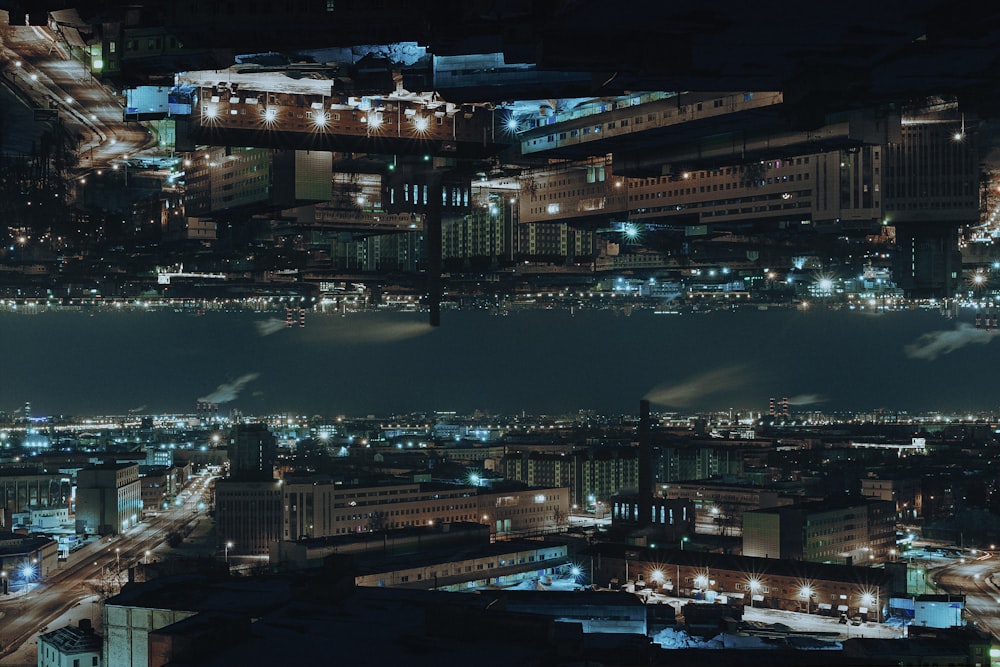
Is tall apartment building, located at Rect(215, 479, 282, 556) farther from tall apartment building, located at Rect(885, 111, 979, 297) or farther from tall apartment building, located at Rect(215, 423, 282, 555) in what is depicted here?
tall apartment building, located at Rect(885, 111, 979, 297)

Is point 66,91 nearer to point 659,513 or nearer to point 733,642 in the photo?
point 733,642

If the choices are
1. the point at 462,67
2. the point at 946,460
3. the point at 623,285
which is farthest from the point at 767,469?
the point at 462,67

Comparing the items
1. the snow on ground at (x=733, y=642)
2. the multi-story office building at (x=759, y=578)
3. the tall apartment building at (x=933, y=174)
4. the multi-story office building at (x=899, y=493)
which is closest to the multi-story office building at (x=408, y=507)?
the multi-story office building at (x=899, y=493)

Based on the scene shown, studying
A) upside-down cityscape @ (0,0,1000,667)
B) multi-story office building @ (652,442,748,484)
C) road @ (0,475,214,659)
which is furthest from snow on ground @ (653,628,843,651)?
multi-story office building @ (652,442,748,484)

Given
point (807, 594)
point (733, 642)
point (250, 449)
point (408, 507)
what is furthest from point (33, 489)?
point (733, 642)

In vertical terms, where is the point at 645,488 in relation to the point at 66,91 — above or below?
below

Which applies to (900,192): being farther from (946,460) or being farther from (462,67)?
(946,460)

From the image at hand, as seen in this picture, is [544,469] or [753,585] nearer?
[753,585]
